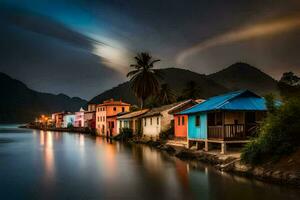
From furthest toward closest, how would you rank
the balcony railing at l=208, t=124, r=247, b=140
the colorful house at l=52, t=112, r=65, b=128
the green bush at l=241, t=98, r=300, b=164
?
the colorful house at l=52, t=112, r=65, b=128 → the balcony railing at l=208, t=124, r=247, b=140 → the green bush at l=241, t=98, r=300, b=164

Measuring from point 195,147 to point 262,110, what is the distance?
8.22 metres

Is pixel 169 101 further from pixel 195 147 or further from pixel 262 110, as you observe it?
pixel 262 110

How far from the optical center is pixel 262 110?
89.4 ft

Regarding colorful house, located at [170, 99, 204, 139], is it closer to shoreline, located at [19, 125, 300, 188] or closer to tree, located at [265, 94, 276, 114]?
shoreline, located at [19, 125, 300, 188]

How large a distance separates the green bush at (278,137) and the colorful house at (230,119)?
5.56 m

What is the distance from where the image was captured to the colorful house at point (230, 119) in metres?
27.0

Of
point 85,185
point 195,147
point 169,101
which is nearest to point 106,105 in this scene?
point 169,101

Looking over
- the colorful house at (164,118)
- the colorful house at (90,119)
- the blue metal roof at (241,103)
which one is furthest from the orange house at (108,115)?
the blue metal roof at (241,103)

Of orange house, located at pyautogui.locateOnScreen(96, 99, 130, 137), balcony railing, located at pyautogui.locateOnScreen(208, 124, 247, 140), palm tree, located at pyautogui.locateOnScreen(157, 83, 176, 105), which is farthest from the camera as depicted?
orange house, located at pyautogui.locateOnScreen(96, 99, 130, 137)

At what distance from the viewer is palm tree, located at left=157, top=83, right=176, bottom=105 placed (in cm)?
8088

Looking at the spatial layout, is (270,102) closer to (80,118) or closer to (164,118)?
(164,118)

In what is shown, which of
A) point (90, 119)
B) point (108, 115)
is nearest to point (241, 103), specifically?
point (108, 115)

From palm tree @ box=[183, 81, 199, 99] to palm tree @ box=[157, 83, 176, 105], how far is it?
434 cm

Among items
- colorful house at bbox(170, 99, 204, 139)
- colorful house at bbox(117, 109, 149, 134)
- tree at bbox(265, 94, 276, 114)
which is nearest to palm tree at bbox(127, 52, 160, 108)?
colorful house at bbox(117, 109, 149, 134)
